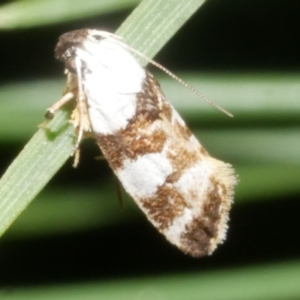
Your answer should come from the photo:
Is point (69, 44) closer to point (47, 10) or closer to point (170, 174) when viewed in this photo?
point (47, 10)

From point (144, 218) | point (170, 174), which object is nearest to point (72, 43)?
point (170, 174)

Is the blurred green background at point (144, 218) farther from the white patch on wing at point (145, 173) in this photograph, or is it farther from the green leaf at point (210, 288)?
the white patch on wing at point (145, 173)

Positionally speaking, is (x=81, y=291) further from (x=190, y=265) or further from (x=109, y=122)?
(x=109, y=122)

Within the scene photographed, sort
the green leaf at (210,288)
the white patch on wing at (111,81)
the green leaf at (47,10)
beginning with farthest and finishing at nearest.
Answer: the green leaf at (210,288), the white patch on wing at (111,81), the green leaf at (47,10)

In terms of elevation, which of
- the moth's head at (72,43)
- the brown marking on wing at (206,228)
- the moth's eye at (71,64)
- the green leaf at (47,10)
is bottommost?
the brown marking on wing at (206,228)

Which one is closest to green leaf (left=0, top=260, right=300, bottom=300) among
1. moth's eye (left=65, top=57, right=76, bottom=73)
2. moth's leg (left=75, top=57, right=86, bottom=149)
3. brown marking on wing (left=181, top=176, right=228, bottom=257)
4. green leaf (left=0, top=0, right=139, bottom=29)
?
brown marking on wing (left=181, top=176, right=228, bottom=257)

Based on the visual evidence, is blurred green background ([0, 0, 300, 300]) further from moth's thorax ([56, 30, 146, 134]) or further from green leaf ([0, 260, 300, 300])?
moth's thorax ([56, 30, 146, 134])

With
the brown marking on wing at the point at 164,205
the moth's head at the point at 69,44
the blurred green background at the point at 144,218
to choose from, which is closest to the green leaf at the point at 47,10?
the moth's head at the point at 69,44
